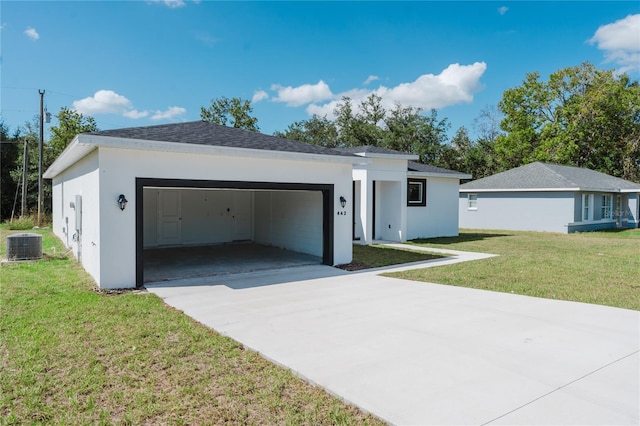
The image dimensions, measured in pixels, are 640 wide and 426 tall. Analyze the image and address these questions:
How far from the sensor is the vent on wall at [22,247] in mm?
10148

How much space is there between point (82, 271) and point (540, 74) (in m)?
38.0

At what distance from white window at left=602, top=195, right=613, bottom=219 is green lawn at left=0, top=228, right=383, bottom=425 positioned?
2772cm

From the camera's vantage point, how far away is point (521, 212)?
23.8m

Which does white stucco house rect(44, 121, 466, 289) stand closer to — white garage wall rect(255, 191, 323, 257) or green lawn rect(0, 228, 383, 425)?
white garage wall rect(255, 191, 323, 257)

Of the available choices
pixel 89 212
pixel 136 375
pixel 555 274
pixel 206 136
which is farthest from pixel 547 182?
pixel 136 375

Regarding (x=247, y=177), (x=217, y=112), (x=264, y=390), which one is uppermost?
(x=217, y=112)

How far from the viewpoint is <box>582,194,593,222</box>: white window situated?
2341 centimetres

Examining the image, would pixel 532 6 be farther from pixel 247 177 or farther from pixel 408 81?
pixel 408 81

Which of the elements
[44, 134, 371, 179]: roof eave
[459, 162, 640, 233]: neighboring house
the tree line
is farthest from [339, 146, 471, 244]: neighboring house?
the tree line

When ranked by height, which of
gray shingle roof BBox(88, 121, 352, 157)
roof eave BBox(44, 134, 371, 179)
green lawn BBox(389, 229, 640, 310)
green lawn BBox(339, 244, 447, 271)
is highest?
gray shingle roof BBox(88, 121, 352, 157)

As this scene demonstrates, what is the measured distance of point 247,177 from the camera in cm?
896

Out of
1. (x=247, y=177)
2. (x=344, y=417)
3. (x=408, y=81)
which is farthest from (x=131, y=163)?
(x=408, y=81)

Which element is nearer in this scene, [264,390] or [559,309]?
[264,390]

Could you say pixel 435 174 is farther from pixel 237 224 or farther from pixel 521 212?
pixel 521 212
